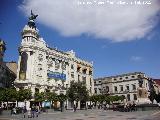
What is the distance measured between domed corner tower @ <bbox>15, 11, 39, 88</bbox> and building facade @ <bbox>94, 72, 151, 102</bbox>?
4109cm

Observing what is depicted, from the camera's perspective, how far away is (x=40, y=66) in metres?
59.5

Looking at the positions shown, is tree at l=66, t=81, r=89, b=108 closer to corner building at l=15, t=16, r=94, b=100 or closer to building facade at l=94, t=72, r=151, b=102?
corner building at l=15, t=16, r=94, b=100

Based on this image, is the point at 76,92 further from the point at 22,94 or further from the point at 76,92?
the point at 22,94

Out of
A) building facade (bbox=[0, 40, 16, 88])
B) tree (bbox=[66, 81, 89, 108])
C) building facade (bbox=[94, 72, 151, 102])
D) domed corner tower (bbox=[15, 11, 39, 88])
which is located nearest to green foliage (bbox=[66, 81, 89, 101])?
tree (bbox=[66, 81, 89, 108])

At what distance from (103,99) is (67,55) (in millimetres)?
15635

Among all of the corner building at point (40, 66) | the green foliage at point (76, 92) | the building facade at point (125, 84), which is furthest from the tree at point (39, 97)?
the building facade at point (125, 84)

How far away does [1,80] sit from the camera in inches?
2613

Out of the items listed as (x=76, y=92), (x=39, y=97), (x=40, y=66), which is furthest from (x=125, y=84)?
(x=39, y=97)

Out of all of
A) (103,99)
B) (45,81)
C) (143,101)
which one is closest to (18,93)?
(45,81)

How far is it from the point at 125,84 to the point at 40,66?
41209 millimetres

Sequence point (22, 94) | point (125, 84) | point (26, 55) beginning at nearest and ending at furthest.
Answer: point (22, 94) < point (26, 55) < point (125, 84)

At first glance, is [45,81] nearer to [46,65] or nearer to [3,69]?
[46,65]

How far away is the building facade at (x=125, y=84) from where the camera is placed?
3492 inches

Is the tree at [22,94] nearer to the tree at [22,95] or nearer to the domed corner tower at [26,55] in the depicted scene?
the tree at [22,95]
